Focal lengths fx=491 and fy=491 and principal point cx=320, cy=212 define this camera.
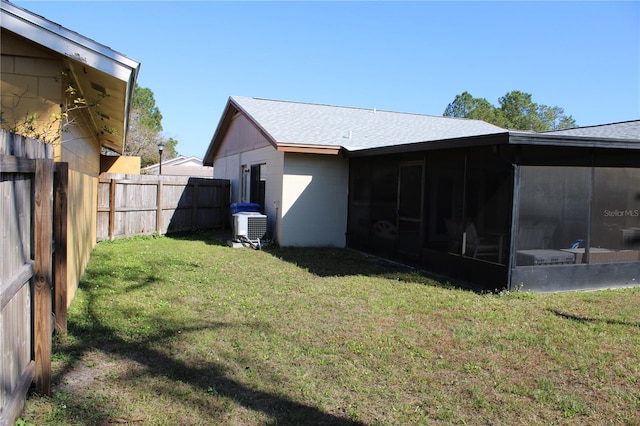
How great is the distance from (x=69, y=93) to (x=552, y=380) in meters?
7.15

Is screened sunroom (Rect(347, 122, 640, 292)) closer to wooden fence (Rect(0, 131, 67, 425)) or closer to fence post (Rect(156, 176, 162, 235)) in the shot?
wooden fence (Rect(0, 131, 67, 425))

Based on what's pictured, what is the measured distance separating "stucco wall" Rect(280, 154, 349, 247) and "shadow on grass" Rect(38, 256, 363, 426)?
7339 millimetres

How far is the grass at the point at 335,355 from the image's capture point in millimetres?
3705

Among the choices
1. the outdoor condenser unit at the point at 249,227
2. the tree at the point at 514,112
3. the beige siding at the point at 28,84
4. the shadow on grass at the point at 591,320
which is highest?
the tree at the point at 514,112

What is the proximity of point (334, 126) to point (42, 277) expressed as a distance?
11716 mm

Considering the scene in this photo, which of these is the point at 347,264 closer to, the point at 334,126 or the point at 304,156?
the point at 304,156

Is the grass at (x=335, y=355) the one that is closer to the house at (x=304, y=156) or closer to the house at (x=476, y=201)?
the house at (x=476, y=201)

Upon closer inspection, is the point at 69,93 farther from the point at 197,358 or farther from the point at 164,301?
the point at 197,358

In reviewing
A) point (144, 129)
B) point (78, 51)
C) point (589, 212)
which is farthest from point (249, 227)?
point (144, 129)

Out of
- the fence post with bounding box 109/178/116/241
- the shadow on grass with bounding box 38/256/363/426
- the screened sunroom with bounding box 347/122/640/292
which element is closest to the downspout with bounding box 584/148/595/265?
the screened sunroom with bounding box 347/122/640/292

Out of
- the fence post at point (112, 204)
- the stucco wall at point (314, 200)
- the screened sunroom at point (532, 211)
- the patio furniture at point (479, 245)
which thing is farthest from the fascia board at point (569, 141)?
the fence post at point (112, 204)

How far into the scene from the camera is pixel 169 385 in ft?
13.3

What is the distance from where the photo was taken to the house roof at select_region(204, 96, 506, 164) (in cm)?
1267

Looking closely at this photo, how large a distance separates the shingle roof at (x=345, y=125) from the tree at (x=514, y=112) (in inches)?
1336
